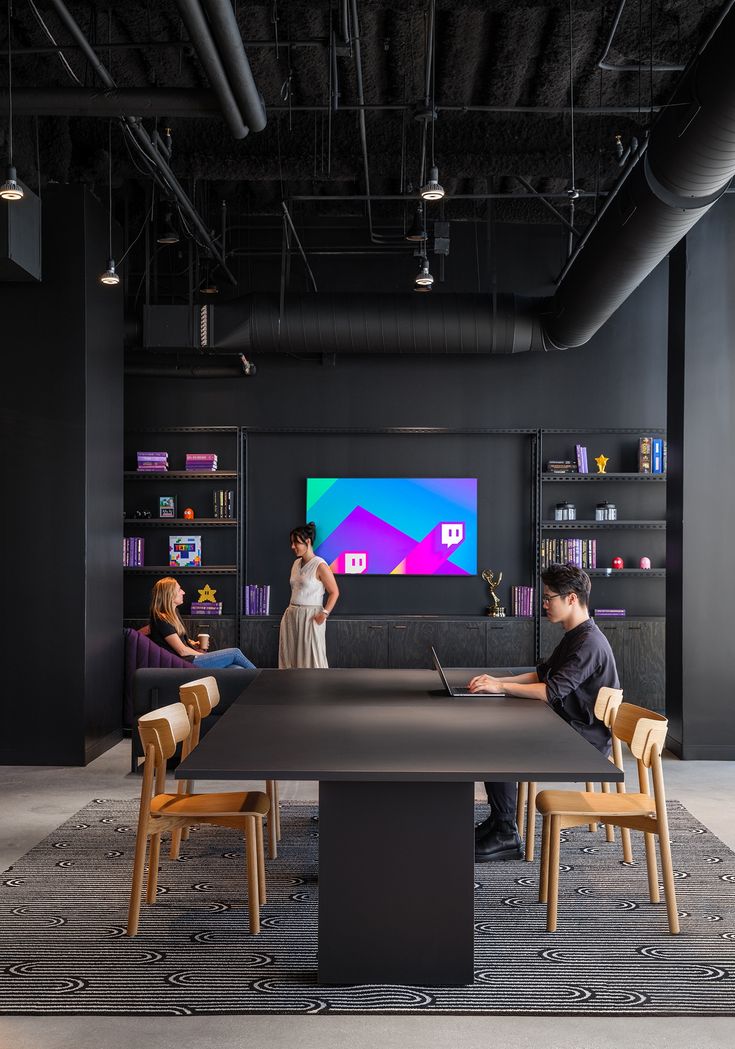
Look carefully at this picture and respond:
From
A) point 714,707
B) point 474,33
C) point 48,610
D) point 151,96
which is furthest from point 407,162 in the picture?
point 714,707

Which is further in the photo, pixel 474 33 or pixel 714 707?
pixel 714 707

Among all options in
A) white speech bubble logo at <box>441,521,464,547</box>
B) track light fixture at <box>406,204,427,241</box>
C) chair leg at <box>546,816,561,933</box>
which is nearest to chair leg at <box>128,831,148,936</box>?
chair leg at <box>546,816,561,933</box>

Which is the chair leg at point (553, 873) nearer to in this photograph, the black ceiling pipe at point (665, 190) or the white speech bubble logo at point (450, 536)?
the black ceiling pipe at point (665, 190)

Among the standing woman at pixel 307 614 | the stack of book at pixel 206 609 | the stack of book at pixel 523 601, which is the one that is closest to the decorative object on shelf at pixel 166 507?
the stack of book at pixel 206 609

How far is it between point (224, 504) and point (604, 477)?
3.51 m

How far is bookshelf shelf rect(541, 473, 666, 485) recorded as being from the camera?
8.90 m

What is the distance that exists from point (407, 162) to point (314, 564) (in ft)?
10.2

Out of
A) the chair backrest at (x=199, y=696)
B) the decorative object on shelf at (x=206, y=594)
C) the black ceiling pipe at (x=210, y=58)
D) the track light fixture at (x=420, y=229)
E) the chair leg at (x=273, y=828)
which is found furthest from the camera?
the decorative object on shelf at (x=206, y=594)

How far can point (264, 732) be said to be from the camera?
356cm

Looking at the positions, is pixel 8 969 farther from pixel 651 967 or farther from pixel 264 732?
pixel 651 967

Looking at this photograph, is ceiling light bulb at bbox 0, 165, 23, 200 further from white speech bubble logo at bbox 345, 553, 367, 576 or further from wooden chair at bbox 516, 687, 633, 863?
white speech bubble logo at bbox 345, 553, 367, 576

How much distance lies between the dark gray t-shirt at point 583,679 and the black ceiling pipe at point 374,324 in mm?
4051

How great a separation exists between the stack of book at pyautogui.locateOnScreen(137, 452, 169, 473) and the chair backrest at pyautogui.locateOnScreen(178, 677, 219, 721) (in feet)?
14.8

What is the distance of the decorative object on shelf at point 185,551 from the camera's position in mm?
9133
